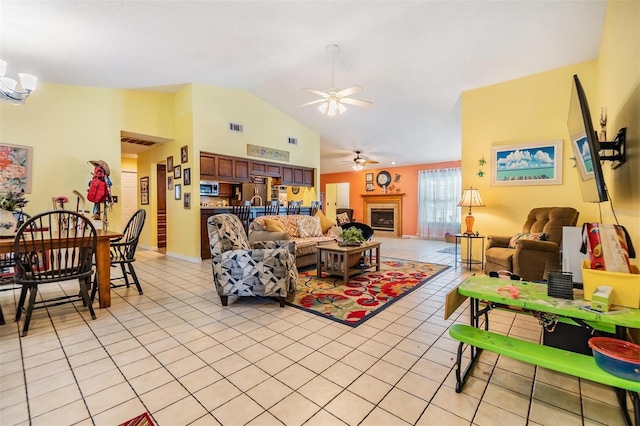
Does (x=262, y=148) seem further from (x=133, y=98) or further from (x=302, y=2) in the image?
(x=302, y=2)

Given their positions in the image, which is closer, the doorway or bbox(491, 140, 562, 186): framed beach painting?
bbox(491, 140, 562, 186): framed beach painting

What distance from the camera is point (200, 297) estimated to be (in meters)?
3.35

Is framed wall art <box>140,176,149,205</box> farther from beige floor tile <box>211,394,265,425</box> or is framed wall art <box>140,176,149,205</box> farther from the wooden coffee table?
beige floor tile <box>211,394,265,425</box>

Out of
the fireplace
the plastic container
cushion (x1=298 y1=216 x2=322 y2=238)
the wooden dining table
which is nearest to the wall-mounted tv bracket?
the plastic container

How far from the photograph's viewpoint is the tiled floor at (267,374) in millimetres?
1478

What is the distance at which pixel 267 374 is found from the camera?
1.82m

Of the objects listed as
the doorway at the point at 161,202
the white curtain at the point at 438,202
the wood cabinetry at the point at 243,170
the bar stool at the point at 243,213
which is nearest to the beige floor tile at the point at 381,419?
the bar stool at the point at 243,213

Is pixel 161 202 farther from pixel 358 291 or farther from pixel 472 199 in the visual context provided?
pixel 472 199

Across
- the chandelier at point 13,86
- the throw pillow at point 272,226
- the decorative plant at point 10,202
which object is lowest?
the throw pillow at point 272,226

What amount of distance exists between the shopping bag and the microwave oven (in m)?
6.19

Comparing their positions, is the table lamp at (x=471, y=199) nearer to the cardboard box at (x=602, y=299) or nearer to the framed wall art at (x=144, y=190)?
the cardboard box at (x=602, y=299)

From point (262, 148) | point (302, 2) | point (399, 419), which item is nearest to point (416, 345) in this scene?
point (399, 419)

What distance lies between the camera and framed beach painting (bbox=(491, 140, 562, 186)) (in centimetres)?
421

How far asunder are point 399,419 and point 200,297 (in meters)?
2.64
